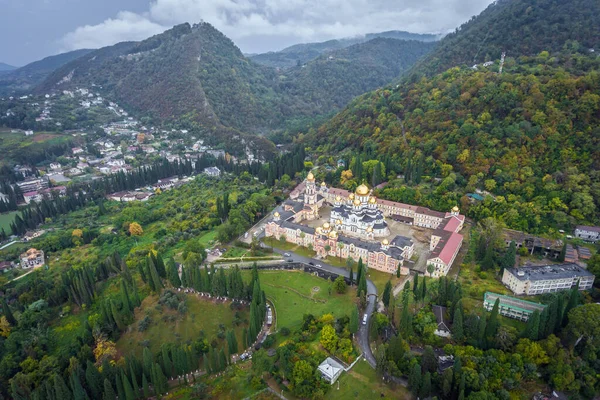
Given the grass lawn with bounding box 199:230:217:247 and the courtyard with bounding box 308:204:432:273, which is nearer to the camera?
the courtyard with bounding box 308:204:432:273

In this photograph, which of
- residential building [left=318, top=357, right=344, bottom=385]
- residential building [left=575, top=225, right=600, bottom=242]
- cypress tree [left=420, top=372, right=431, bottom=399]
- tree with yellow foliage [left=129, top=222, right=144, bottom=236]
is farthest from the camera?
tree with yellow foliage [left=129, top=222, right=144, bottom=236]

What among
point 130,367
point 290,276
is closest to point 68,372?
point 130,367

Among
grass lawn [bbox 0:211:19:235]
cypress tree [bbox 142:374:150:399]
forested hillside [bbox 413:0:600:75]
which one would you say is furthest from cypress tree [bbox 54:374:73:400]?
forested hillside [bbox 413:0:600:75]

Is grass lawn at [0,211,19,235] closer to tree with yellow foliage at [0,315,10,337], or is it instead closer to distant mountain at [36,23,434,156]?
tree with yellow foliage at [0,315,10,337]

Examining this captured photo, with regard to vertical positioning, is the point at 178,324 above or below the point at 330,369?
below

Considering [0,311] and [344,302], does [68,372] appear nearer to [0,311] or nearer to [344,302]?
[0,311]

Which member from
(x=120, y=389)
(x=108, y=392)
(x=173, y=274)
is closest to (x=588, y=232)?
(x=173, y=274)

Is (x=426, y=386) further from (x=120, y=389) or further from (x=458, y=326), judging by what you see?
(x=120, y=389)
